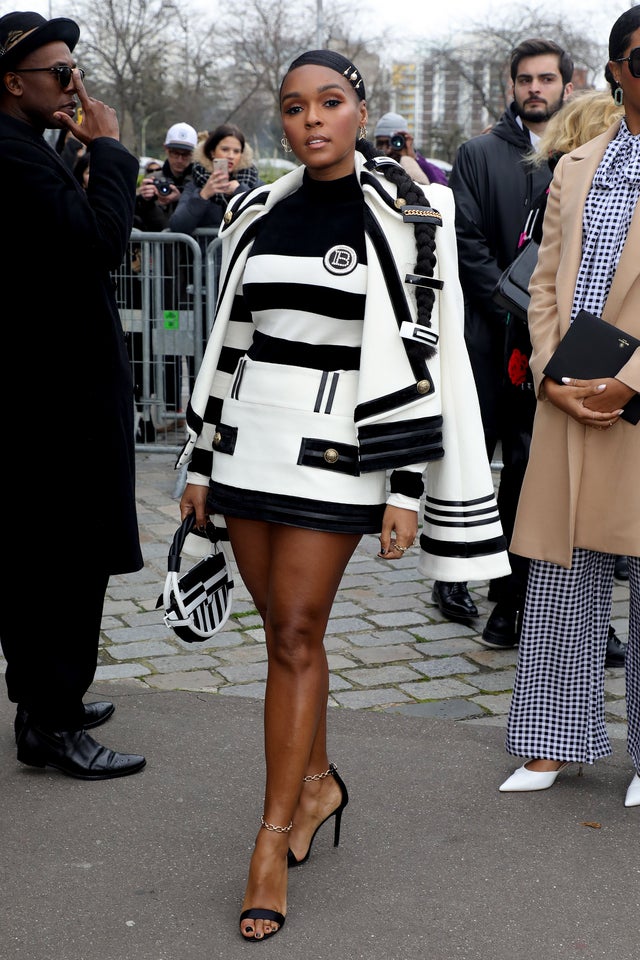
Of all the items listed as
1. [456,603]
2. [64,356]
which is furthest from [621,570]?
[64,356]

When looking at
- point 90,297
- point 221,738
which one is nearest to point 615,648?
point 221,738

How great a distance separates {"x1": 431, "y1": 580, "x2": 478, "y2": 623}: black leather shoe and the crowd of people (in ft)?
5.48

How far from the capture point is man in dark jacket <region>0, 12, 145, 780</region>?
11.9 feet

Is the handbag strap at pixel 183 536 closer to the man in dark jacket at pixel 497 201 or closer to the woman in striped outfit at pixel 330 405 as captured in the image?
the woman in striped outfit at pixel 330 405

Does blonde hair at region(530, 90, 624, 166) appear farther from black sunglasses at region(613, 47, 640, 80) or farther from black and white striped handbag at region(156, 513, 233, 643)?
black and white striped handbag at region(156, 513, 233, 643)

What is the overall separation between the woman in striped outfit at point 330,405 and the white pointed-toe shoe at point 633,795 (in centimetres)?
109

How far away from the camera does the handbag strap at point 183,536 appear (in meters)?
3.35

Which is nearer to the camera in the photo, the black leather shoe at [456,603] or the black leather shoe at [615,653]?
the black leather shoe at [615,653]

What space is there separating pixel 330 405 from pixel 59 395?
1.09 metres

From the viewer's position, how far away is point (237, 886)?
3283 millimetres

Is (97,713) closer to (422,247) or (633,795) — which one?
(633,795)

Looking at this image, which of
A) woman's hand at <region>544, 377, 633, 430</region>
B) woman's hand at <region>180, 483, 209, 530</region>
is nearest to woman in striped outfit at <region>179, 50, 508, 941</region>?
woman's hand at <region>180, 483, 209, 530</region>

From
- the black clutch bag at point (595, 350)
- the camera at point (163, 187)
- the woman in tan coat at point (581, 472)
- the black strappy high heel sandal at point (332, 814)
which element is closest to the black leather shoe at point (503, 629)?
the woman in tan coat at point (581, 472)

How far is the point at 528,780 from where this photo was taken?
3.92 meters
